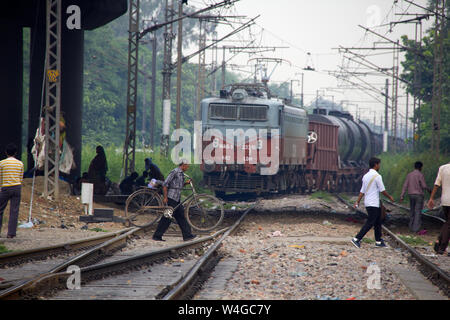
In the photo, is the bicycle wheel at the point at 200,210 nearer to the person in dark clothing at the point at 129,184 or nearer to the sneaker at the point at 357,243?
the sneaker at the point at 357,243

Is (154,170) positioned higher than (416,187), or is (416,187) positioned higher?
(154,170)

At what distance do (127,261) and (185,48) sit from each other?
279 feet

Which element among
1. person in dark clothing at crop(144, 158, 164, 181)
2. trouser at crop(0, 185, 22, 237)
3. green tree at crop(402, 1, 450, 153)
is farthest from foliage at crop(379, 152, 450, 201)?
trouser at crop(0, 185, 22, 237)

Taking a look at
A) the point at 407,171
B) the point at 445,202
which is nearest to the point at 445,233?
the point at 445,202

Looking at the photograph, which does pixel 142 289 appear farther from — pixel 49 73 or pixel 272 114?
pixel 272 114

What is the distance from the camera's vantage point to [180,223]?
14.1 m

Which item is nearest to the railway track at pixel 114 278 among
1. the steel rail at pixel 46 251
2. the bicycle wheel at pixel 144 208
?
the steel rail at pixel 46 251

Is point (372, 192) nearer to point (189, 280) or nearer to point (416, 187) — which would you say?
point (416, 187)

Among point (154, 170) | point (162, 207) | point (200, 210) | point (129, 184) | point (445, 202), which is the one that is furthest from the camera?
point (129, 184)

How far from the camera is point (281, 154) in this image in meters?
24.8

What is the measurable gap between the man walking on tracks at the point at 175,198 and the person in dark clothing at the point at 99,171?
727 cm

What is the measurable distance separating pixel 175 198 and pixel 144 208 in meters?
1.37
